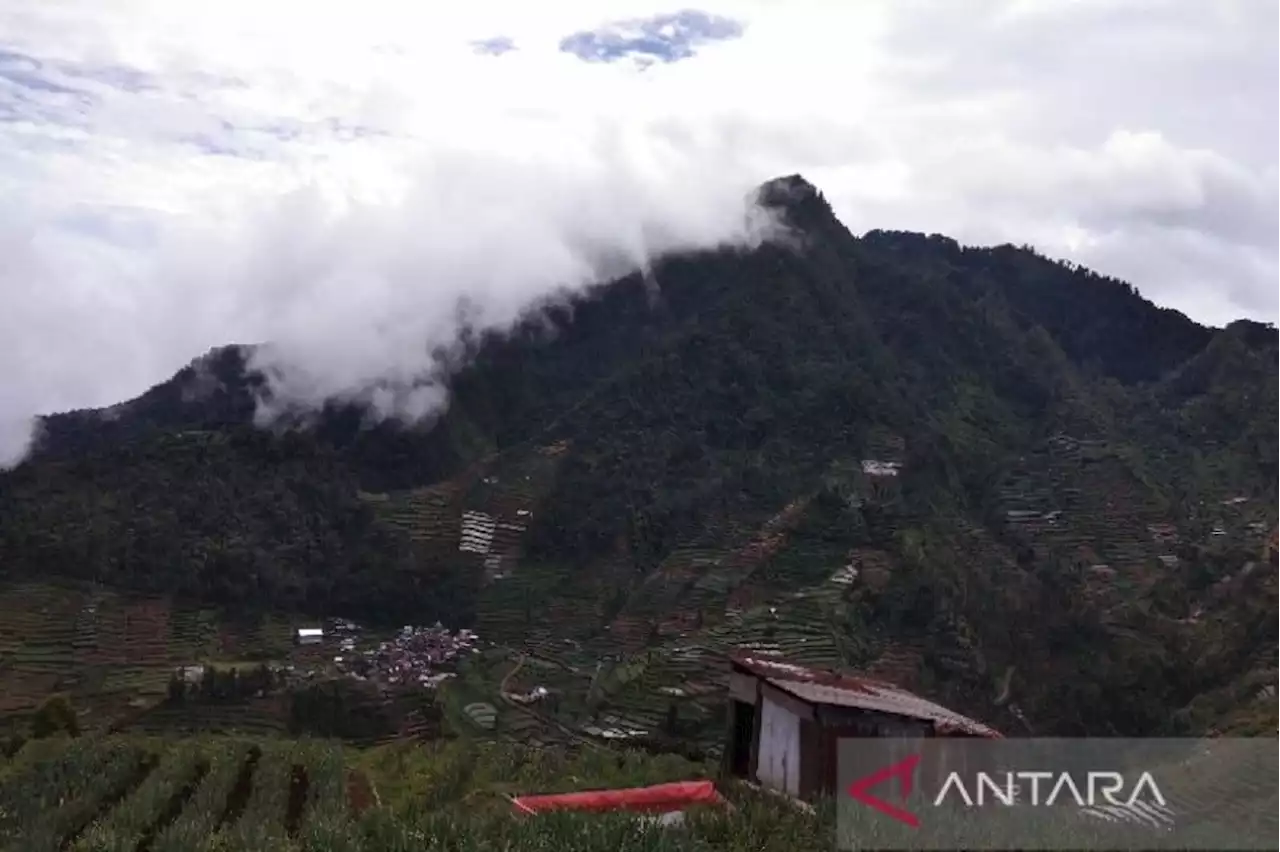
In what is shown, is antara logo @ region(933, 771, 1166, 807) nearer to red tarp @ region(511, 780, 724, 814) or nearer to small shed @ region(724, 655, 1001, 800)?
small shed @ region(724, 655, 1001, 800)

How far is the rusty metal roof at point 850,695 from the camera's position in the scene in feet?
53.2

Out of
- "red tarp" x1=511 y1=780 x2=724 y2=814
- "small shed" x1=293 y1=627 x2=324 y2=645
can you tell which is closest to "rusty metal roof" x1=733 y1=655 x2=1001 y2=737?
"red tarp" x1=511 y1=780 x2=724 y2=814

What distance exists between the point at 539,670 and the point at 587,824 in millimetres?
41258

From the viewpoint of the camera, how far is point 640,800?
14.8m

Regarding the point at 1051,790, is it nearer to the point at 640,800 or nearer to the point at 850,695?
the point at 850,695

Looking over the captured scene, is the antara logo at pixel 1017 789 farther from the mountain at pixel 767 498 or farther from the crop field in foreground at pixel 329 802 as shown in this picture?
the mountain at pixel 767 498

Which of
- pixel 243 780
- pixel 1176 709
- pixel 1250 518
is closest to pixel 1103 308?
pixel 1250 518

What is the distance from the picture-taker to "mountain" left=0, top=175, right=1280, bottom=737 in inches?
1928

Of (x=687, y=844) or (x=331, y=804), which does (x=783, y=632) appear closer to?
(x=331, y=804)

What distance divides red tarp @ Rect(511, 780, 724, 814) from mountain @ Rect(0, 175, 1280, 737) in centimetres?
2351

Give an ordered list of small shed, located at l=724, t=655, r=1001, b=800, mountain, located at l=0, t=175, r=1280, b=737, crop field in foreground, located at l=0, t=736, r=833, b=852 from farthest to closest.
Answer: mountain, located at l=0, t=175, r=1280, b=737 < small shed, located at l=724, t=655, r=1001, b=800 < crop field in foreground, located at l=0, t=736, r=833, b=852

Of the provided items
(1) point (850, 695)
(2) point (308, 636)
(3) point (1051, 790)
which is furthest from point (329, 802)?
(2) point (308, 636)

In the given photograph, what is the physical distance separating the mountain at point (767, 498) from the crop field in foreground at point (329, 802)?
1786 cm

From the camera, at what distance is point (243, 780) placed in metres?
22.6
